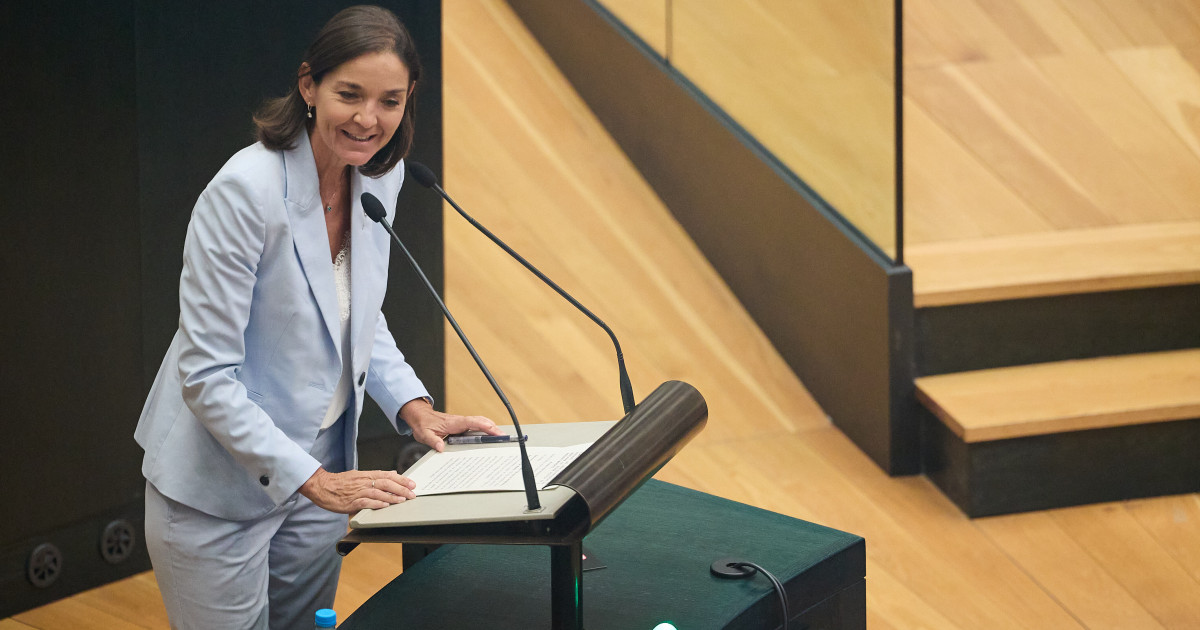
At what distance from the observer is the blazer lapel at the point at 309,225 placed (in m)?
1.43

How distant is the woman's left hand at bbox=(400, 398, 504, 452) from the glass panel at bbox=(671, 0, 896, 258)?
5.21 feet

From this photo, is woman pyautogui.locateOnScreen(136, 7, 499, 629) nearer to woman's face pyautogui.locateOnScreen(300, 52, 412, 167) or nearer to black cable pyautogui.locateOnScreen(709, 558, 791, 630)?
woman's face pyautogui.locateOnScreen(300, 52, 412, 167)

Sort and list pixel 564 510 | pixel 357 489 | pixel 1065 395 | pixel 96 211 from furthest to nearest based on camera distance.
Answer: pixel 1065 395
pixel 96 211
pixel 357 489
pixel 564 510

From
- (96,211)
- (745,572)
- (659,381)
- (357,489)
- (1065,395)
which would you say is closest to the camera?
(357,489)

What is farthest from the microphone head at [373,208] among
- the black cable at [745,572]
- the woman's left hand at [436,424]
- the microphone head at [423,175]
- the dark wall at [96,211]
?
the dark wall at [96,211]

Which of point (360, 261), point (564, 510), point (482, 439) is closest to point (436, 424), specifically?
point (482, 439)

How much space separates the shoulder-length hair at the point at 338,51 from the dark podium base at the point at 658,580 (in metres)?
0.52

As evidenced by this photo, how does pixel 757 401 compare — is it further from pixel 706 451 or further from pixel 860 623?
pixel 860 623

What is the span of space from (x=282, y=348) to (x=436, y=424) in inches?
8.7

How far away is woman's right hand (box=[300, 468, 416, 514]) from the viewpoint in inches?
50.4

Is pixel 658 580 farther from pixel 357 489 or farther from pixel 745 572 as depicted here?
pixel 357 489

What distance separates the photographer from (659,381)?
316cm

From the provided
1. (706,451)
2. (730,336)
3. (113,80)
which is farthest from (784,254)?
(113,80)

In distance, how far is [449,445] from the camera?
150 cm
